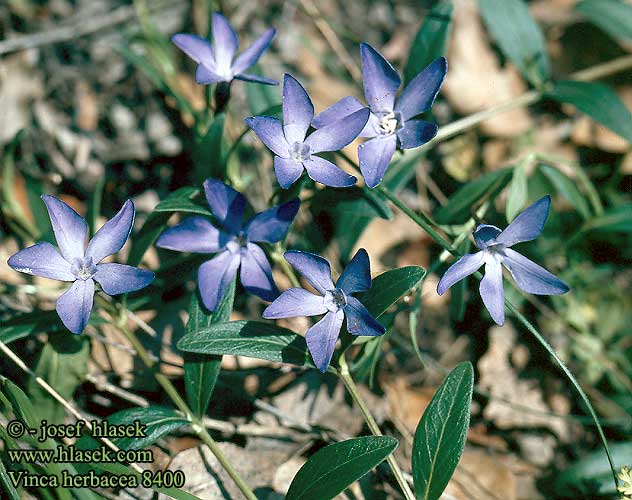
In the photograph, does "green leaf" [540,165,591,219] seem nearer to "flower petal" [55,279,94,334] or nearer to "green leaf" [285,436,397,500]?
"green leaf" [285,436,397,500]

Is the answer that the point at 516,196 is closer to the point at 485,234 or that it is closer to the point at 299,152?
the point at 485,234

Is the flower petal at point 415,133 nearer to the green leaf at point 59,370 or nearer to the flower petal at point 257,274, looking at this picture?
the flower petal at point 257,274

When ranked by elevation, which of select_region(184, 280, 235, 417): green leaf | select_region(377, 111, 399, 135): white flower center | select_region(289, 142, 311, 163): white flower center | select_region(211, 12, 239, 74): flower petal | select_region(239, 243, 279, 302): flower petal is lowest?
select_region(184, 280, 235, 417): green leaf

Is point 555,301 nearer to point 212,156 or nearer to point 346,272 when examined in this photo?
point 346,272

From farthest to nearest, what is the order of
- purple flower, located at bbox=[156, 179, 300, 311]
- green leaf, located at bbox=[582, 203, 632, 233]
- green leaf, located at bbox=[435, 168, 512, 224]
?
green leaf, located at bbox=[582, 203, 632, 233] < green leaf, located at bbox=[435, 168, 512, 224] < purple flower, located at bbox=[156, 179, 300, 311]

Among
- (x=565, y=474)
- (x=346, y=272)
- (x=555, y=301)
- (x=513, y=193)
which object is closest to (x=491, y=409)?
(x=565, y=474)

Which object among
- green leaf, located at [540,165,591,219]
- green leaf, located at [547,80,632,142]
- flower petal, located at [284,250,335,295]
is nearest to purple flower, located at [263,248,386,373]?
flower petal, located at [284,250,335,295]
